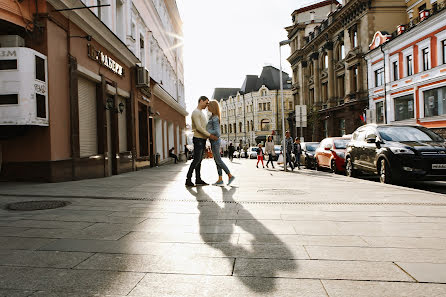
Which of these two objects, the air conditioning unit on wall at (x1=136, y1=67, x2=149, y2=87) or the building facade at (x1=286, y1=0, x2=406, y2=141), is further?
the building facade at (x1=286, y1=0, x2=406, y2=141)

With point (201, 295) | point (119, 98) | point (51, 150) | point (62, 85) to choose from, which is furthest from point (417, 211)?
point (119, 98)

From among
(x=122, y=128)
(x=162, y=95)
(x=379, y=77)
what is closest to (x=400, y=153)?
(x=122, y=128)

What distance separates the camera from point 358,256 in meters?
3.30

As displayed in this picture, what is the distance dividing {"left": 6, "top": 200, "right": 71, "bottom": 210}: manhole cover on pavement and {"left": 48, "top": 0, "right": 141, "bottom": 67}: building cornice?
540 centimetres

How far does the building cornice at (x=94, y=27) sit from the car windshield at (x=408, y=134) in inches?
356

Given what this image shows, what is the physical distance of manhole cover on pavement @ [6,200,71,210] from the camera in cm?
570

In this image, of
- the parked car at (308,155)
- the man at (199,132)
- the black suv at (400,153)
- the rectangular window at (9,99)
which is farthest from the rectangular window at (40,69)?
the parked car at (308,155)

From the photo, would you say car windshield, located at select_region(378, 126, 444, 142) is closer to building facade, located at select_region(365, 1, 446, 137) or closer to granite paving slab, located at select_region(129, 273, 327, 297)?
granite paving slab, located at select_region(129, 273, 327, 297)

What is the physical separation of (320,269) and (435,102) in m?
27.6

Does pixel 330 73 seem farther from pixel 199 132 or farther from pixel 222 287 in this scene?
pixel 222 287

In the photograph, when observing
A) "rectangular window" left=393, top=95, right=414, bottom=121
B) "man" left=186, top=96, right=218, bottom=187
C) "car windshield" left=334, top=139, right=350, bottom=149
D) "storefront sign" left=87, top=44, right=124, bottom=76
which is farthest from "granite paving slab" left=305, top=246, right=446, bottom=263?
"rectangular window" left=393, top=95, right=414, bottom=121

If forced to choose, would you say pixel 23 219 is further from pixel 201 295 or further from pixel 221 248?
pixel 201 295

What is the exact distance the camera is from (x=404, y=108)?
98.6 feet

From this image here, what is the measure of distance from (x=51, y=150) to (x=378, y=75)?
32.0 m
